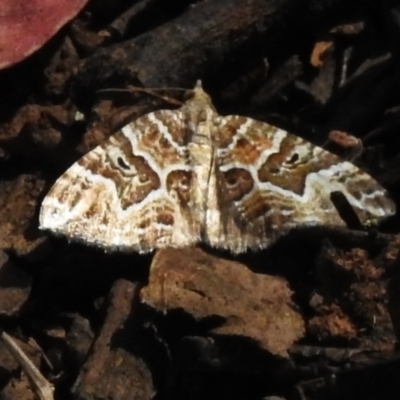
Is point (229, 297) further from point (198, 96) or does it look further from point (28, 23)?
point (28, 23)

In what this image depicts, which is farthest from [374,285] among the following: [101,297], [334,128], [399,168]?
[101,297]

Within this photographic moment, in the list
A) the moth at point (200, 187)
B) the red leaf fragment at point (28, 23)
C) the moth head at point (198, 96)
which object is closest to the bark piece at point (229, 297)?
the moth at point (200, 187)

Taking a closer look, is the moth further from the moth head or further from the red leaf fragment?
the red leaf fragment

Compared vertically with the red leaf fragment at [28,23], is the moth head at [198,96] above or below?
below

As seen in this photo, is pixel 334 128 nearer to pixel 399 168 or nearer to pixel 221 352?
pixel 399 168

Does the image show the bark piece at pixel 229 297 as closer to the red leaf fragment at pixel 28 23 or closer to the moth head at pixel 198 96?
the moth head at pixel 198 96

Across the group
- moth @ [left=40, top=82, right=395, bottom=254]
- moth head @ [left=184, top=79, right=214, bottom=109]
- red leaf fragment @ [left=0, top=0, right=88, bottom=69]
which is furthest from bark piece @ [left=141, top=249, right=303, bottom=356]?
red leaf fragment @ [left=0, top=0, right=88, bottom=69]

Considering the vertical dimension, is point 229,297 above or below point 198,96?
below

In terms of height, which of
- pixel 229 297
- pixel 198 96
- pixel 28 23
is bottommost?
pixel 229 297

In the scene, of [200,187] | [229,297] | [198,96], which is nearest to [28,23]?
[198,96]
